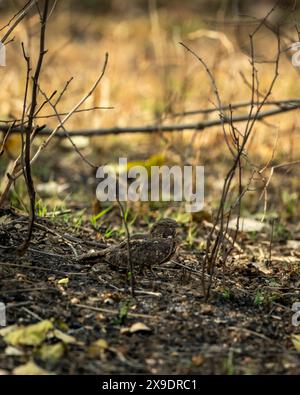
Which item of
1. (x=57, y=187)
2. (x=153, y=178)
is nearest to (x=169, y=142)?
(x=153, y=178)

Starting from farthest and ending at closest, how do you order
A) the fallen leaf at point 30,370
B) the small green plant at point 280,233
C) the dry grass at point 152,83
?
the dry grass at point 152,83 → the small green plant at point 280,233 → the fallen leaf at point 30,370

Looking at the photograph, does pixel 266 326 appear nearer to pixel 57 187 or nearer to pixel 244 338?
pixel 244 338

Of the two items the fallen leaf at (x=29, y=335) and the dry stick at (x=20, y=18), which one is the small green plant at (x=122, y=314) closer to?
the fallen leaf at (x=29, y=335)

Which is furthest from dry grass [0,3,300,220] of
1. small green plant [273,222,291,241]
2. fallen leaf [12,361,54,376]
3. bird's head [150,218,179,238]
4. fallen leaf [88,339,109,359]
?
fallen leaf [12,361,54,376]

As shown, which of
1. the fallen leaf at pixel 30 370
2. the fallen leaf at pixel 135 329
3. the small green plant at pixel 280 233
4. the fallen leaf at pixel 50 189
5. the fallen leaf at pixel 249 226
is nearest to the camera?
the fallen leaf at pixel 30 370

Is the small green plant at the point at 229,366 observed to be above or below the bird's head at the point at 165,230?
below

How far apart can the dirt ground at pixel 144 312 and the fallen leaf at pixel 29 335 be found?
0.08ft

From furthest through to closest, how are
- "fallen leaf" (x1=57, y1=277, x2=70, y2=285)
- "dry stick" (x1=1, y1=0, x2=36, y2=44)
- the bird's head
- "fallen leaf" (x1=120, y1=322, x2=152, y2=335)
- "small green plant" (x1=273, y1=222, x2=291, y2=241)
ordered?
"small green plant" (x1=273, y1=222, x2=291, y2=241)
the bird's head
"dry stick" (x1=1, y1=0, x2=36, y2=44)
"fallen leaf" (x1=57, y1=277, x2=70, y2=285)
"fallen leaf" (x1=120, y1=322, x2=152, y2=335)

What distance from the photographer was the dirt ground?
227 cm

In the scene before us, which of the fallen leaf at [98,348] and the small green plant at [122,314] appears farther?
the small green plant at [122,314]

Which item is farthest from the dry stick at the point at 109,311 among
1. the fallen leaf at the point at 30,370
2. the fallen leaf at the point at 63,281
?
the fallen leaf at the point at 30,370

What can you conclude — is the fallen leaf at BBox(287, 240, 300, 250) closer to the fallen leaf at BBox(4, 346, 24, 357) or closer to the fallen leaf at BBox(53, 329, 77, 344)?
the fallen leaf at BBox(53, 329, 77, 344)

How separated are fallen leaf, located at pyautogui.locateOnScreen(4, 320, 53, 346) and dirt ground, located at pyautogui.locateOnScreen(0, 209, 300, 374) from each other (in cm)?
2

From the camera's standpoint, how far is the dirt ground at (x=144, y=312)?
2.27 m
